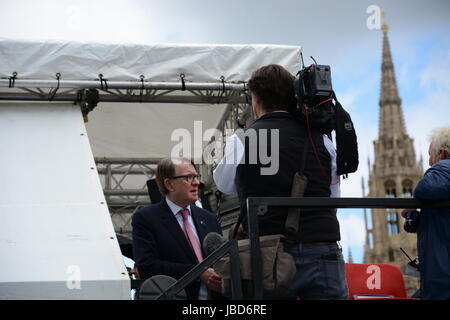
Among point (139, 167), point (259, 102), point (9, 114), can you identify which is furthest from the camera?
point (139, 167)

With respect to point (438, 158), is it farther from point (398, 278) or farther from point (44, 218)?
point (44, 218)

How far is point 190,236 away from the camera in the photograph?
4.42 meters

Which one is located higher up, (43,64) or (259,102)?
(43,64)

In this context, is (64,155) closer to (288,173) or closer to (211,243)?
(211,243)

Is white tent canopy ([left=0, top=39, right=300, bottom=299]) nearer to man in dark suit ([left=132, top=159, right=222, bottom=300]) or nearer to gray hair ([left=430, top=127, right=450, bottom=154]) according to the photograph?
man in dark suit ([left=132, top=159, right=222, bottom=300])

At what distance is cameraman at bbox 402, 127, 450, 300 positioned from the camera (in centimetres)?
335

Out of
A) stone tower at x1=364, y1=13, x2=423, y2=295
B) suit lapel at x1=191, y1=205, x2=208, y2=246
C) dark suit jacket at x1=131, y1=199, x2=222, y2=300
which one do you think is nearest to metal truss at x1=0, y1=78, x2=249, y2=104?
suit lapel at x1=191, y1=205, x2=208, y2=246

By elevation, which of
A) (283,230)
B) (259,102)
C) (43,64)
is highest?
(43,64)

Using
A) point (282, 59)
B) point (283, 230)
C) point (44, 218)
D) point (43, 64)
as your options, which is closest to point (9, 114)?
point (43, 64)

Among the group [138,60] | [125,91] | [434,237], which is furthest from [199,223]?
[125,91]

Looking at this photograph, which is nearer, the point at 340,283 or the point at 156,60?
the point at 340,283

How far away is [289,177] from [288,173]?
19mm

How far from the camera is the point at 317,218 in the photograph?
3293 millimetres
